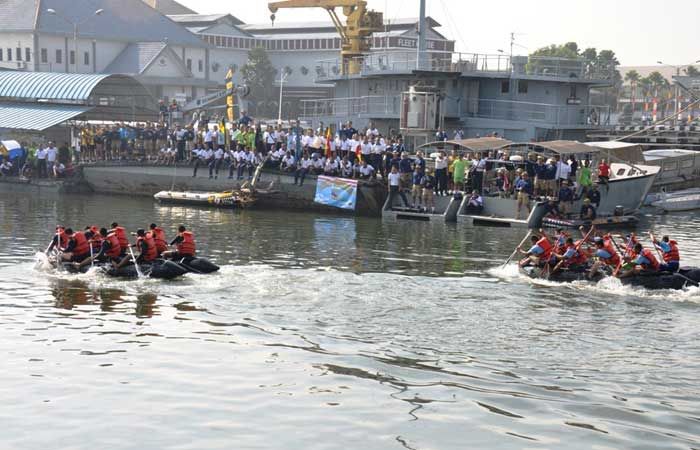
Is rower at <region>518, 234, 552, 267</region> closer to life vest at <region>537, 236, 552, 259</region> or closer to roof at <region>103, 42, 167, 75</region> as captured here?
life vest at <region>537, 236, 552, 259</region>

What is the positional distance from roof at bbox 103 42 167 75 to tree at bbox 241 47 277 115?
45.7 ft

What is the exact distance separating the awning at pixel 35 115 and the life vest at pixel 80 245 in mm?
25325

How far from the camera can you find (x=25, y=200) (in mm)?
45219

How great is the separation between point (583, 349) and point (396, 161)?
22.2 meters

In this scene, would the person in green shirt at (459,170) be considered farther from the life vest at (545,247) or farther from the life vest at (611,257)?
the life vest at (611,257)

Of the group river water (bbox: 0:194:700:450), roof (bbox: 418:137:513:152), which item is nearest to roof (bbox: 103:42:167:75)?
roof (bbox: 418:137:513:152)

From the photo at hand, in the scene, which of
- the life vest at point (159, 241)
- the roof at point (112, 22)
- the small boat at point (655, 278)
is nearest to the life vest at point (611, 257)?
the small boat at point (655, 278)

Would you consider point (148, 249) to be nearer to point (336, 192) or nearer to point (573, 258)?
point (573, 258)

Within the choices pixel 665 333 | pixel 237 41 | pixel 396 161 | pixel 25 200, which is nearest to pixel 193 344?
pixel 665 333

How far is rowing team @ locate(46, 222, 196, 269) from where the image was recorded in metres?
26.1

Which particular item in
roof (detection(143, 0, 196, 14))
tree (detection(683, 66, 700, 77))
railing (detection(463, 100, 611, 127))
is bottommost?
railing (detection(463, 100, 611, 127))

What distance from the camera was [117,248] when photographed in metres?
26.2

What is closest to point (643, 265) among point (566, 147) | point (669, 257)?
point (669, 257)

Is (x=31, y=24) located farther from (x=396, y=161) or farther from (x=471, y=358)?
(x=471, y=358)
